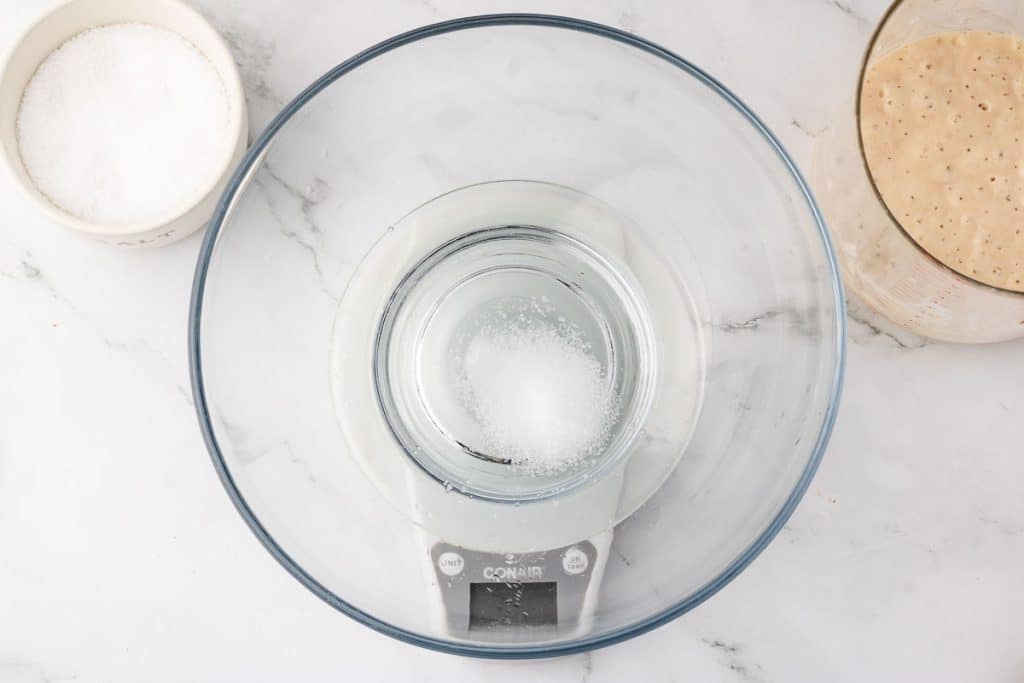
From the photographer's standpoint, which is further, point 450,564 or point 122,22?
point 122,22

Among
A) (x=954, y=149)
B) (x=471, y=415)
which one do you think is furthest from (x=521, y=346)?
(x=954, y=149)

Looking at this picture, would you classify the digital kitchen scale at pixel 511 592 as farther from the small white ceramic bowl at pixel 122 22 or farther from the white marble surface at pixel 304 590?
the small white ceramic bowl at pixel 122 22

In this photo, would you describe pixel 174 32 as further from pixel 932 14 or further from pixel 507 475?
pixel 932 14

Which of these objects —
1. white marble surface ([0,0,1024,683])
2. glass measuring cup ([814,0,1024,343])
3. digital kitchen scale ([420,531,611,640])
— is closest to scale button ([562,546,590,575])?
digital kitchen scale ([420,531,611,640])

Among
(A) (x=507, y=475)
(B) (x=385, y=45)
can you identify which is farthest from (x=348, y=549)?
(B) (x=385, y=45)

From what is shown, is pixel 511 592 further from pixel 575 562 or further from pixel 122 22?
pixel 122 22

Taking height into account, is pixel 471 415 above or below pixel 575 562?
above
